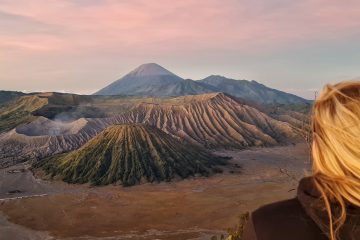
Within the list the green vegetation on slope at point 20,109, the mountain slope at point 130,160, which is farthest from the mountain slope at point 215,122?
the green vegetation on slope at point 20,109

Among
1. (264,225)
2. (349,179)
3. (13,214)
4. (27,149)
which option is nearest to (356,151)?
(349,179)

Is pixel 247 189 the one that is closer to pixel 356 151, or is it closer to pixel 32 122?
pixel 356 151

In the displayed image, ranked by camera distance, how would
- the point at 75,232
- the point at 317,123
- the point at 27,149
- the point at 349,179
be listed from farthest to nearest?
the point at 27,149, the point at 75,232, the point at 317,123, the point at 349,179

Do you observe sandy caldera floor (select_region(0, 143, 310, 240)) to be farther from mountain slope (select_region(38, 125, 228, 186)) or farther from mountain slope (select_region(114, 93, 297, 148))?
mountain slope (select_region(114, 93, 297, 148))

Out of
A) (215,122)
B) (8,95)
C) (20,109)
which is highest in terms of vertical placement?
(8,95)

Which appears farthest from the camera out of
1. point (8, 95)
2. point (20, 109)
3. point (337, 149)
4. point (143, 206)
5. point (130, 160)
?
point (8, 95)

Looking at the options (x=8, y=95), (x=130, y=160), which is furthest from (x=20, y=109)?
(x=130, y=160)

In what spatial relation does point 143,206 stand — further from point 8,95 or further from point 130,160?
point 8,95
